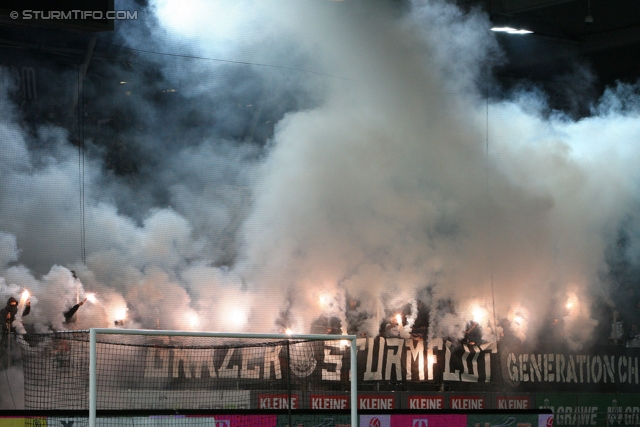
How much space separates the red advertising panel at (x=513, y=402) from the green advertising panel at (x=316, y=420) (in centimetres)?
484

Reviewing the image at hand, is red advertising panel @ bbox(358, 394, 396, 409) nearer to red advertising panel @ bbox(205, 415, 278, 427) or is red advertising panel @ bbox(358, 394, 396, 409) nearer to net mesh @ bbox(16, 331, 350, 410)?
net mesh @ bbox(16, 331, 350, 410)

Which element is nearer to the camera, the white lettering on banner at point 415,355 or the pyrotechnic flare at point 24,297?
the pyrotechnic flare at point 24,297

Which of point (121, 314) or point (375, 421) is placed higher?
point (121, 314)

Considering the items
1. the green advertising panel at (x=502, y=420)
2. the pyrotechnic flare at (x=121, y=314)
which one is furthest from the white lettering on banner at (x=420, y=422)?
the pyrotechnic flare at (x=121, y=314)

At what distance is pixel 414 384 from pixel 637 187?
563cm

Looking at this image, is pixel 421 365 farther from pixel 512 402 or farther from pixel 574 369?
pixel 574 369

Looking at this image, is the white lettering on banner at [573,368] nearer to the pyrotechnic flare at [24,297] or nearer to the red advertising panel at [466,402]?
the red advertising panel at [466,402]

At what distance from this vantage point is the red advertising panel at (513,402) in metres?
11.2

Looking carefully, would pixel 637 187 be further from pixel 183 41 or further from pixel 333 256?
pixel 183 41

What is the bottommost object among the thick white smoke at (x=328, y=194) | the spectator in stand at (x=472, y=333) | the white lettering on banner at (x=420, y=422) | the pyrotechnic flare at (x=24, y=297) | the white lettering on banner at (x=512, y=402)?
the white lettering on banner at (x=420, y=422)

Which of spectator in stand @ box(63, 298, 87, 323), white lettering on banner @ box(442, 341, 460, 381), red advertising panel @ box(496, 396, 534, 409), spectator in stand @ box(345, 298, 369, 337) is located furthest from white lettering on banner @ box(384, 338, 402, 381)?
spectator in stand @ box(63, 298, 87, 323)

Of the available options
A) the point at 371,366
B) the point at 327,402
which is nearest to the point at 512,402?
the point at 371,366

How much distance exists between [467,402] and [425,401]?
0.81m

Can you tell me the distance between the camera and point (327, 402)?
9766 mm
